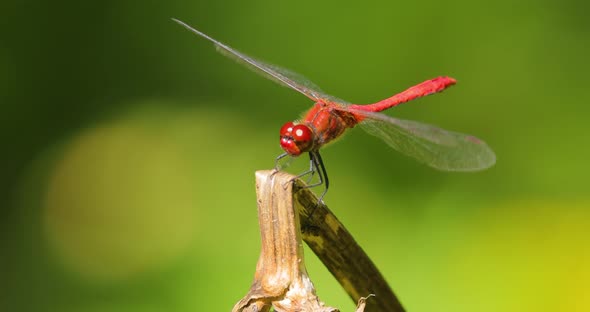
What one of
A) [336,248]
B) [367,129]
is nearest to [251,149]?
[367,129]

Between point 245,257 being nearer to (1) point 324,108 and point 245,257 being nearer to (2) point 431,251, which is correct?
(2) point 431,251

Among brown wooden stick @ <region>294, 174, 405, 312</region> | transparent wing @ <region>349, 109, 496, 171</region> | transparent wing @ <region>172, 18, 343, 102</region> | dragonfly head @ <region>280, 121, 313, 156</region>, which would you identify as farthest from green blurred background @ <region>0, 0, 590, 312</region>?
brown wooden stick @ <region>294, 174, 405, 312</region>

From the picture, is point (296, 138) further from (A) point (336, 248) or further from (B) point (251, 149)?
(B) point (251, 149)

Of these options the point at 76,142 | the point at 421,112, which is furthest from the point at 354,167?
the point at 76,142

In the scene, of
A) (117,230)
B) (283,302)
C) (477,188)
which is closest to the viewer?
(283,302)

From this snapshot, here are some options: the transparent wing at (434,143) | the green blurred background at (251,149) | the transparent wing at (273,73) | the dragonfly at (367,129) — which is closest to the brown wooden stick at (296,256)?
the dragonfly at (367,129)

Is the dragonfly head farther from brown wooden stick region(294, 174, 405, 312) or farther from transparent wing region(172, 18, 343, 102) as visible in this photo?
brown wooden stick region(294, 174, 405, 312)

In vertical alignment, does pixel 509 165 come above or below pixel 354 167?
below

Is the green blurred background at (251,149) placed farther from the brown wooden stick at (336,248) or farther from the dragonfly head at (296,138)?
the brown wooden stick at (336,248)
